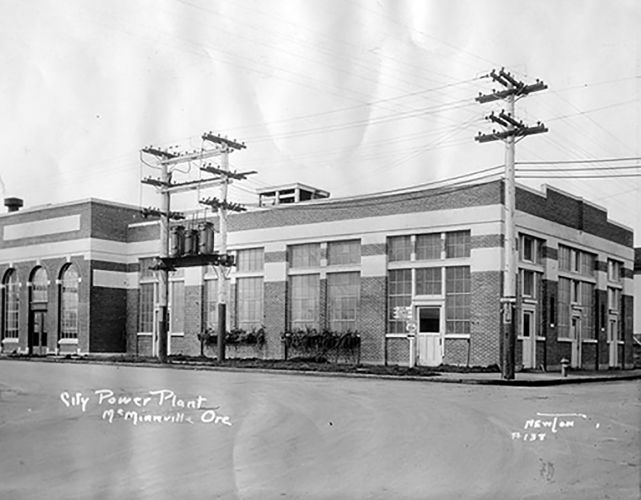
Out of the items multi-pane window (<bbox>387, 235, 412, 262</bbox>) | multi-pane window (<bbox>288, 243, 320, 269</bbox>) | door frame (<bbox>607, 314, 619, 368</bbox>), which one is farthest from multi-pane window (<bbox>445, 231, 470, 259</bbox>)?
door frame (<bbox>607, 314, 619, 368</bbox>)

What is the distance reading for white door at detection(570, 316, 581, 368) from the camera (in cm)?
3281

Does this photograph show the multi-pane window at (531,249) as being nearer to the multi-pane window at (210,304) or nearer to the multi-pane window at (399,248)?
the multi-pane window at (399,248)

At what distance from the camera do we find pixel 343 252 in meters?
32.3

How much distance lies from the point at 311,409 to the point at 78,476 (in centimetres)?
620

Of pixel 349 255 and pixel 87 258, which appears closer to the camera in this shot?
pixel 349 255

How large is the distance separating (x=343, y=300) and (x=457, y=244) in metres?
5.44

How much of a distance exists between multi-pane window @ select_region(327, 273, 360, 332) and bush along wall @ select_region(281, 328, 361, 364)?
44cm

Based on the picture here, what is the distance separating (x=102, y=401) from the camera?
568 inches

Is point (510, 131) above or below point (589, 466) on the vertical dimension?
above

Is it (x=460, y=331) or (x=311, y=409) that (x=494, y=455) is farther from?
(x=460, y=331)

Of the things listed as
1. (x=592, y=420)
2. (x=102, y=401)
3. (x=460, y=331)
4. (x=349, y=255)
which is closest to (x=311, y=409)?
(x=102, y=401)

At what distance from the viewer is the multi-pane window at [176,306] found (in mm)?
37875

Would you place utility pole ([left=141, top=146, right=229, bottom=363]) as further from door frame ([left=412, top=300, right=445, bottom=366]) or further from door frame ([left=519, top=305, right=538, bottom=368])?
door frame ([left=519, top=305, right=538, bottom=368])

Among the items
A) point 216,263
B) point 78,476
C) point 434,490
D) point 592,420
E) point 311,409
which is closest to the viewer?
point 434,490
